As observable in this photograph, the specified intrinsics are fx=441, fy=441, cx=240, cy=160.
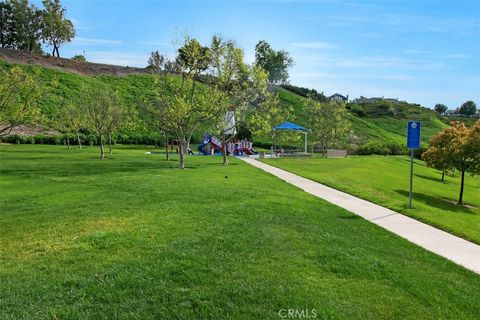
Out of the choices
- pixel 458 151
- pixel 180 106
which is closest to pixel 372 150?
pixel 458 151

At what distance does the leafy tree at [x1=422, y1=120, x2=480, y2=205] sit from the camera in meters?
20.6

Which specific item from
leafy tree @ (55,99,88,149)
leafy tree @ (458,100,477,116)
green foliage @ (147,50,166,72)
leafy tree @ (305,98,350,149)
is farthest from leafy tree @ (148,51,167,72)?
leafy tree @ (458,100,477,116)

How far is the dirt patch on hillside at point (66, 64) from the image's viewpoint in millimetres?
62719

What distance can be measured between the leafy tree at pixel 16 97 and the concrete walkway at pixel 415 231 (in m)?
13.4

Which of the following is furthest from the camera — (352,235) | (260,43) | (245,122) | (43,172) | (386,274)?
(260,43)

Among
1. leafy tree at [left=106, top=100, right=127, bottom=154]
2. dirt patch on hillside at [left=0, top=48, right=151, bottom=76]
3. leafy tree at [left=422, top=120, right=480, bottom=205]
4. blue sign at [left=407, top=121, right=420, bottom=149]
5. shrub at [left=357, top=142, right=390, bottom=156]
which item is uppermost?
dirt patch on hillside at [left=0, top=48, right=151, bottom=76]

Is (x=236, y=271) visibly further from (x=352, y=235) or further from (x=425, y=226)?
(x=425, y=226)

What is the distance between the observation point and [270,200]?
40.5 feet

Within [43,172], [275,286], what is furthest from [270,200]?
[43,172]

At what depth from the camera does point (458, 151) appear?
20906mm

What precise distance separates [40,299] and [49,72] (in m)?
64.0

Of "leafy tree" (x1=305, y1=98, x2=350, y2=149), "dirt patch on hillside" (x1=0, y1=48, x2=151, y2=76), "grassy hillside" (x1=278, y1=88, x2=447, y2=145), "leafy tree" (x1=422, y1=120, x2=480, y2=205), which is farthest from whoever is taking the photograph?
"grassy hillside" (x1=278, y1=88, x2=447, y2=145)

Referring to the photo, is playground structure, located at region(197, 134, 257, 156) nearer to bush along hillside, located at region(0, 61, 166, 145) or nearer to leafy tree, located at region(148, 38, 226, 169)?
bush along hillside, located at region(0, 61, 166, 145)

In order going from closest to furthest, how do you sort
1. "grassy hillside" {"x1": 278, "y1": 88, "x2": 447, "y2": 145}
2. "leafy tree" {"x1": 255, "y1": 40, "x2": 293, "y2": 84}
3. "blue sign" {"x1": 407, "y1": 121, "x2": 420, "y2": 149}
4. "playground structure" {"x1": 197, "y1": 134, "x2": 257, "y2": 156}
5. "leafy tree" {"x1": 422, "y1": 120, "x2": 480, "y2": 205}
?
1. "blue sign" {"x1": 407, "y1": 121, "x2": 420, "y2": 149}
2. "leafy tree" {"x1": 422, "y1": 120, "x2": 480, "y2": 205}
3. "playground structure" {"x1": 197, "y1": 134, "x2": 257, "y2": 156}
4. "grassy hillside" {"x1": 278, "y1": 88, "x2": 447, "y2": 145}
5. "leafy tree" {"x1": 255, "y1": 40, "x2": 293, "y2": 84}
